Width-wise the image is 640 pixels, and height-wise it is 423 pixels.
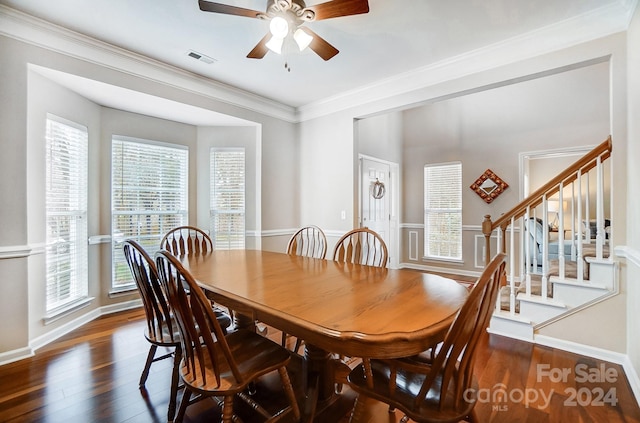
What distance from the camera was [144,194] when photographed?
3.61 metres

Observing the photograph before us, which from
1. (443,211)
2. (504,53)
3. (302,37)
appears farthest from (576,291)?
(443,211)

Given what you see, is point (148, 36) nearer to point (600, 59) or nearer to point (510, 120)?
point (600, 59)

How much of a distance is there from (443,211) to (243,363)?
4.93 m

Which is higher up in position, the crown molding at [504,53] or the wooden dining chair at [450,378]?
the crown molding at [504,53]

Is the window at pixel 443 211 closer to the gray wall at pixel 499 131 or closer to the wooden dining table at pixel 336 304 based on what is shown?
the gray wall at pixel 499 131

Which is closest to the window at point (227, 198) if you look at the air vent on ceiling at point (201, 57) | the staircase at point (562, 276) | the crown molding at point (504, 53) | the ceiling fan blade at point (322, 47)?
the air vent on ceiling at point (201, 57)

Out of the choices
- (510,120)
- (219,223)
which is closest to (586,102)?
(510,120)

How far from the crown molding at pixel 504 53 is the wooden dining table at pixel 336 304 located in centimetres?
226

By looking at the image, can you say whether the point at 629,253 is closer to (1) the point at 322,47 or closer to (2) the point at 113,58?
(1) the point at 322,47

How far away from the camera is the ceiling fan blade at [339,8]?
1.73 m

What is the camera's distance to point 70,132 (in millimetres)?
2939

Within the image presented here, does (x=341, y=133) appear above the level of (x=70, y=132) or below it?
above

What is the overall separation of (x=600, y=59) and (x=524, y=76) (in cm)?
49

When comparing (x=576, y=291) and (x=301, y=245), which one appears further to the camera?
(x=301, y=245)
